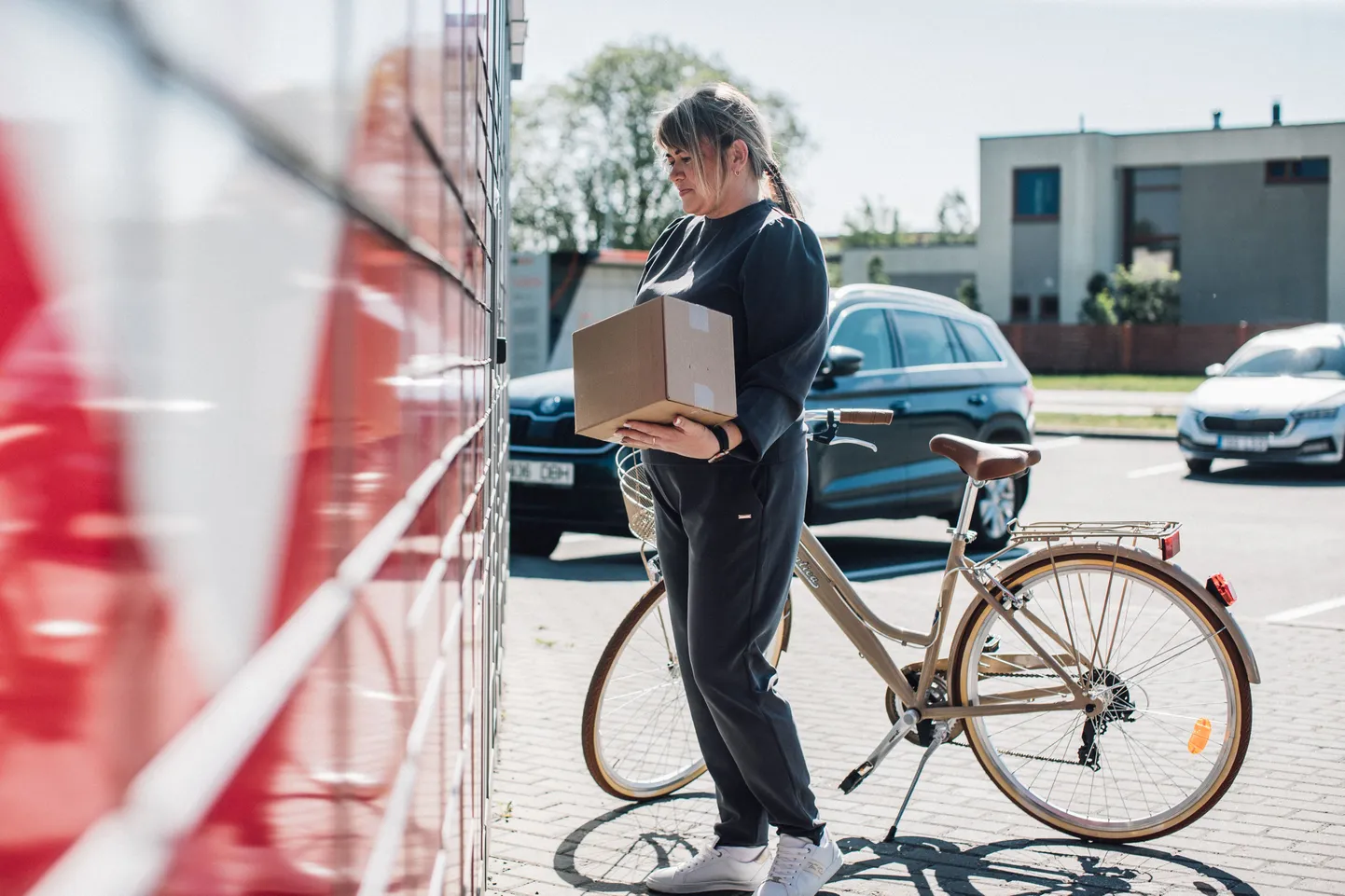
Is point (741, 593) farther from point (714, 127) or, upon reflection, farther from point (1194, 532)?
Result: point (1194, 532)

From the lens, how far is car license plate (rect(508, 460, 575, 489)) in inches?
336

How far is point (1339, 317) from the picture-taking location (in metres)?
49.1

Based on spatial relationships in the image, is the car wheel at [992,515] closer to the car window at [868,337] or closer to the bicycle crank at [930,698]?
the car window at [868,337]

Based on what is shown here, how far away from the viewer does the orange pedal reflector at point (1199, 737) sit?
3762 mm

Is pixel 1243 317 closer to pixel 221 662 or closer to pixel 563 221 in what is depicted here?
pixel 563 221

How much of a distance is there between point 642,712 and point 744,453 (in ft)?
4.59

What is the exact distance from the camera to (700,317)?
8.98ft

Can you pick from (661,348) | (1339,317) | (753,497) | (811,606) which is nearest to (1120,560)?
(753,497)

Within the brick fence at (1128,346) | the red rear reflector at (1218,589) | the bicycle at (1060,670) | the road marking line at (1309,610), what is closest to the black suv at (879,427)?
the road marking line at (1309,610)

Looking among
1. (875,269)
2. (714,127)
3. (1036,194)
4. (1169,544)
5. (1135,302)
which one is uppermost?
(1036,194)

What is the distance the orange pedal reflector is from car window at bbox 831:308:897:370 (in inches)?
214

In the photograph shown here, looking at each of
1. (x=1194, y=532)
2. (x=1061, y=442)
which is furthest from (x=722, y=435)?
(x=1061, y=442)

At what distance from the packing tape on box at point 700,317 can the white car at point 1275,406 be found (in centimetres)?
1289

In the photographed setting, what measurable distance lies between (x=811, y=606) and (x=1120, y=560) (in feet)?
13.6
